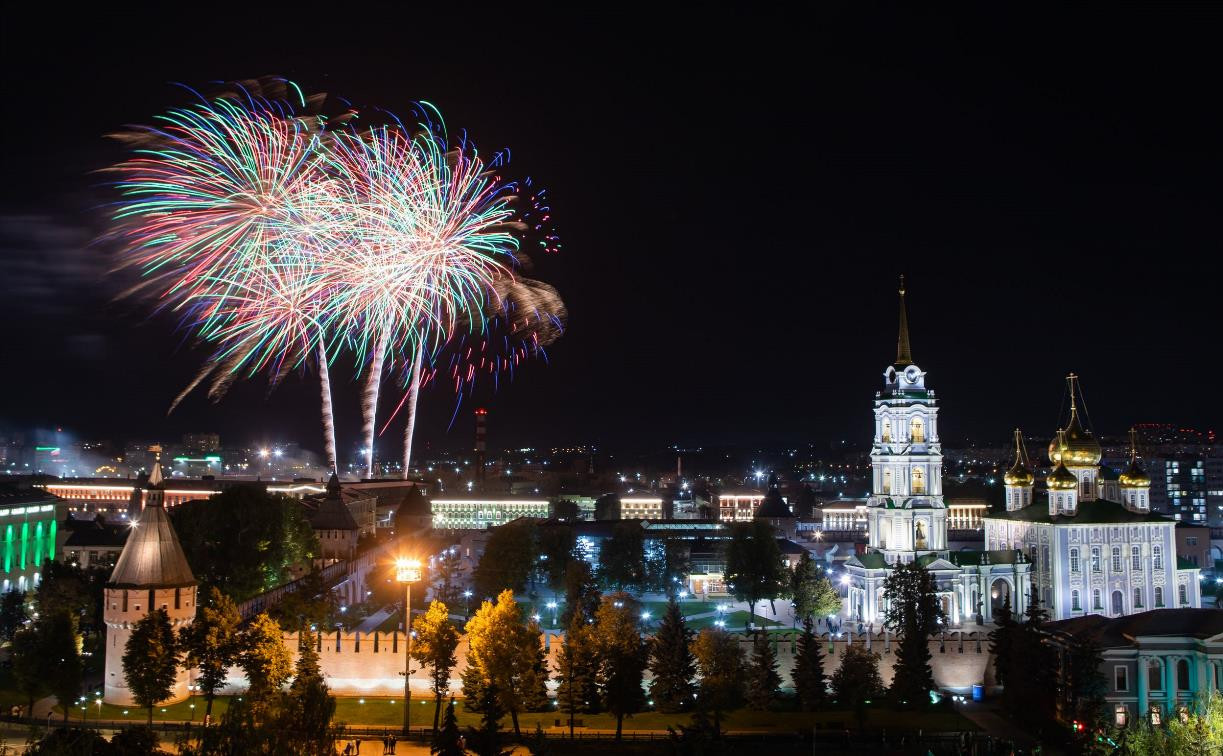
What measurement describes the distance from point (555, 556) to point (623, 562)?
13.6 feet

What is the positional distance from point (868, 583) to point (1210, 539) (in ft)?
131

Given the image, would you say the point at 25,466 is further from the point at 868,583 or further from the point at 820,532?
the point at 868,583

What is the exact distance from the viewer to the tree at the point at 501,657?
34562mm

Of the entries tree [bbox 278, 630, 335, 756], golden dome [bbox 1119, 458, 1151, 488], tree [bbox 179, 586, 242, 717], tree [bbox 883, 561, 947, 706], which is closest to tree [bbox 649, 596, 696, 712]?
tree [bbox 883, 561, 947, 706]

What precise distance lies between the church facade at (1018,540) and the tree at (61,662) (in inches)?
1410

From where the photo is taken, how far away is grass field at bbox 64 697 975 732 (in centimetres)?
3478

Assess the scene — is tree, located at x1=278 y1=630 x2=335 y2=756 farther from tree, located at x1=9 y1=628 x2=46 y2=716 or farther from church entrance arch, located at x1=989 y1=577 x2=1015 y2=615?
church entrance arch, located at x1=989 y1=577 x2=1015 y2=615

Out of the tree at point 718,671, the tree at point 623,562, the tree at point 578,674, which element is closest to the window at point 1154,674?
the tree at point 718,671

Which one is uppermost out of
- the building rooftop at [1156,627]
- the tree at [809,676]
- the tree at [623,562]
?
the tree at [623,562]

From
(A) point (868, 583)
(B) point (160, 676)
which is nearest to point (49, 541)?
(B) point (160, 676)

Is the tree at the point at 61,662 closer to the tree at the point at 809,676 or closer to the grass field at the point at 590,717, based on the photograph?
the grass field at the point at 590,717

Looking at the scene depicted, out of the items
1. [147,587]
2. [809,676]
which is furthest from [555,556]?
[147,587]

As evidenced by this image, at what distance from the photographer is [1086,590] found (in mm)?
54219

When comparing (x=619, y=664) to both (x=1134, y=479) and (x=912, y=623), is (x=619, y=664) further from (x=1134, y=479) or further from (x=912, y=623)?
(x=1134, y=479)
